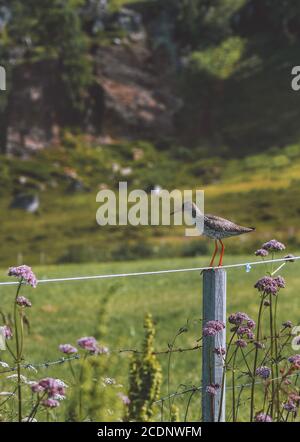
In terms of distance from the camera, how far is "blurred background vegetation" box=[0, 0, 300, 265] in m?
87.8

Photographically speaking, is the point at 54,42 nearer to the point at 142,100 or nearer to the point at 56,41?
the point at 56,41

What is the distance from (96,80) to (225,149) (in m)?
18.4

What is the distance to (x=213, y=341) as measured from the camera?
5.89 metres

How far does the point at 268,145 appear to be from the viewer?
3693 inches

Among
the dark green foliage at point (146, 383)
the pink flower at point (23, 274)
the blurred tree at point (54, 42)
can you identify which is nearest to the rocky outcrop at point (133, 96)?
the blurred tree at point (54, 42)

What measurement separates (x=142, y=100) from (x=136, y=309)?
79449 millimetres

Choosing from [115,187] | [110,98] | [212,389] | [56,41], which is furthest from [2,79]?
[212,389]

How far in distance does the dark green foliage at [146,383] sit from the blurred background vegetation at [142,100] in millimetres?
74686

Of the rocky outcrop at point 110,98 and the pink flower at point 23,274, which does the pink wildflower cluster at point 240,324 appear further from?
the rocky outcrop at point 110,98

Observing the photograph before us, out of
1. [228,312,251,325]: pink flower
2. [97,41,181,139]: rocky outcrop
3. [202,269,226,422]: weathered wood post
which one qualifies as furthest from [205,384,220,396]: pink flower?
[97,41,181,139]: rocky outcrop

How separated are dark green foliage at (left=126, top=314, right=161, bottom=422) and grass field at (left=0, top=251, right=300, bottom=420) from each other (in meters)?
4.97

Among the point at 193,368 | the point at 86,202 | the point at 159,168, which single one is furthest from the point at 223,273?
the point at 159,168
